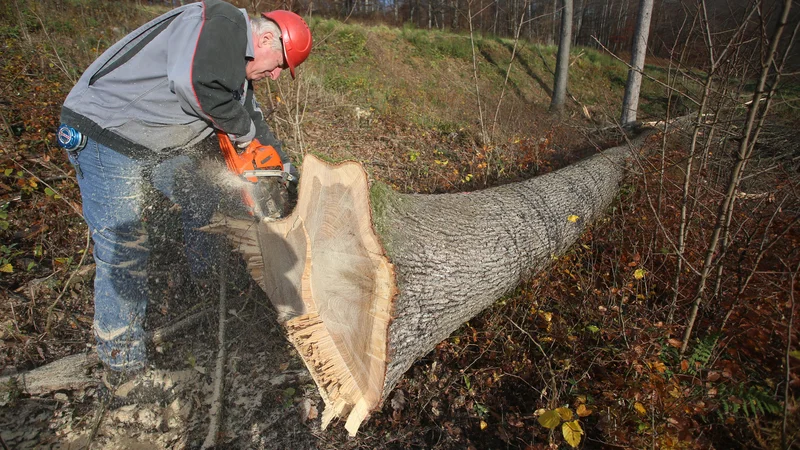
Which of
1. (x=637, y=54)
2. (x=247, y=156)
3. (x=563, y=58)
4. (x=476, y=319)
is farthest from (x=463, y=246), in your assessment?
(x=563, y=58)

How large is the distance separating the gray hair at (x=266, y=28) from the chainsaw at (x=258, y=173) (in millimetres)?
600

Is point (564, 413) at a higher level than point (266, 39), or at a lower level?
lower

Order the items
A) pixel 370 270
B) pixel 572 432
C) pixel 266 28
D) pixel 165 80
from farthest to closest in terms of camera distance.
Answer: pixel 266 28 → pixel 165 80 → pixel 370 270 → pixel 572 432

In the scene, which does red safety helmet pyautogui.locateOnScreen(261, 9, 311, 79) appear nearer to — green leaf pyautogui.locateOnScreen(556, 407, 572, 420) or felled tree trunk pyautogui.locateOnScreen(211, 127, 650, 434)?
felled tree trunk pyautogui.locateOnScreen(211, 127, 650, 434)

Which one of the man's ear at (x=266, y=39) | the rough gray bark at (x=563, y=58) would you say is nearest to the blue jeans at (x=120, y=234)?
the man's ear at (x=266, y=39)

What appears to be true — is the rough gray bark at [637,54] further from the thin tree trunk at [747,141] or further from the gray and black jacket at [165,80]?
the gray and black jacket at [165,80]

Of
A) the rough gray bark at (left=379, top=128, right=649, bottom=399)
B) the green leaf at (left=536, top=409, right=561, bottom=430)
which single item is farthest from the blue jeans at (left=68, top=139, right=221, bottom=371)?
the green leaf at (left=536, top=409, right=561, bottom=430)

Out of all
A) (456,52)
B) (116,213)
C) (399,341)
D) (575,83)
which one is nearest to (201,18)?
(116,213)

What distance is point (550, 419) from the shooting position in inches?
67.3

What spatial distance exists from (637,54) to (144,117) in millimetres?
8529

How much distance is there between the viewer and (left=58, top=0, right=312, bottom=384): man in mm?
1928

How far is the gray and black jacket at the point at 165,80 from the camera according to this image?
189 cm

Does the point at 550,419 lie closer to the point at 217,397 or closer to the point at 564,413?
the point at 564,413

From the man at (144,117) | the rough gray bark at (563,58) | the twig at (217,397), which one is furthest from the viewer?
the rough gray bark at (563,58)
